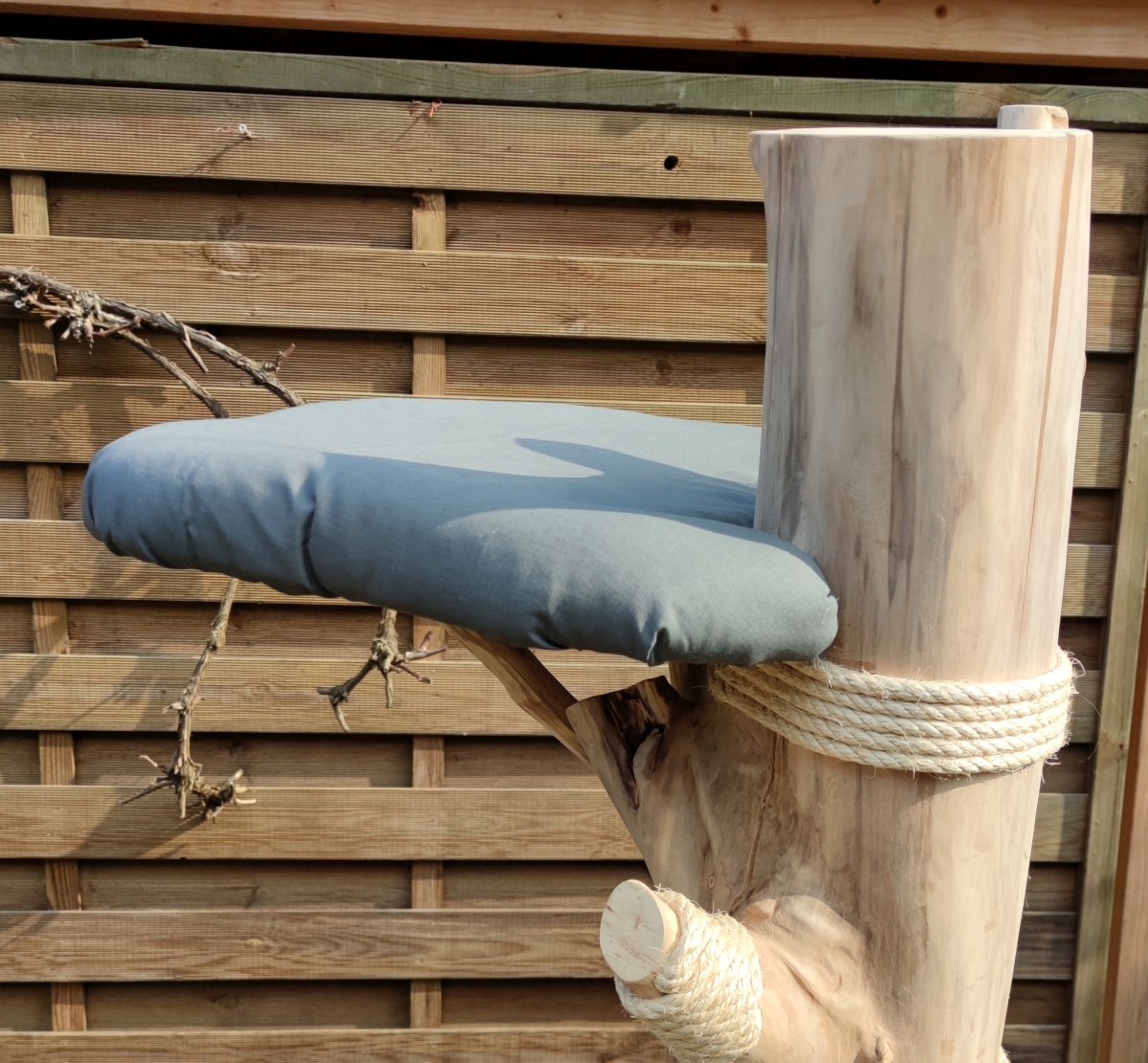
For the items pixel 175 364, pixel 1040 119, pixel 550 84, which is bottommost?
pixel 175 364

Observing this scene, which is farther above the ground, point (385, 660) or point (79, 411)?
point (79, 411)

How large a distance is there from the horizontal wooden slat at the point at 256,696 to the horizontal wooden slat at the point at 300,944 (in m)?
0.38

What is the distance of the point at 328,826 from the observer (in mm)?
2162

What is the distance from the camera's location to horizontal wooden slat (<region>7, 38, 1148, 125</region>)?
1.88m

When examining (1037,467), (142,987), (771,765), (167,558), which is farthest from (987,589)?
(142,987)

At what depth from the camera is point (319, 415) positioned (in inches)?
41.3

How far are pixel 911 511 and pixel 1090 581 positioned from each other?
1.60 m

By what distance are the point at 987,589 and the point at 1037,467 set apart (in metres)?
0.08

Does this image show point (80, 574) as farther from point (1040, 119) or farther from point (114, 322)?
point (1040, 119)

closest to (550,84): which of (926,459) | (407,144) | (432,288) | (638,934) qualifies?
(407,144)

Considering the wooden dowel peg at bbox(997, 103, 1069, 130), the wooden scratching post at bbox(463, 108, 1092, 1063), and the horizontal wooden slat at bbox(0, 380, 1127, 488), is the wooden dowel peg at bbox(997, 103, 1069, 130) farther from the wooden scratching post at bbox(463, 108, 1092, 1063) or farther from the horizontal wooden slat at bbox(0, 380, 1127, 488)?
the horizontal wooden slat at bbox(0, 380, 1127, 488)

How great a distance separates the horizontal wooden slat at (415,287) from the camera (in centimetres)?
194

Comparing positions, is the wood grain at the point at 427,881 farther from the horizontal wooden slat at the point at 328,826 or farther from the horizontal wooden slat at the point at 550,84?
the horizontal wooden slat at the point at 550,84

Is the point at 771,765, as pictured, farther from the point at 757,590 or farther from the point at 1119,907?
the point at 1119,907
